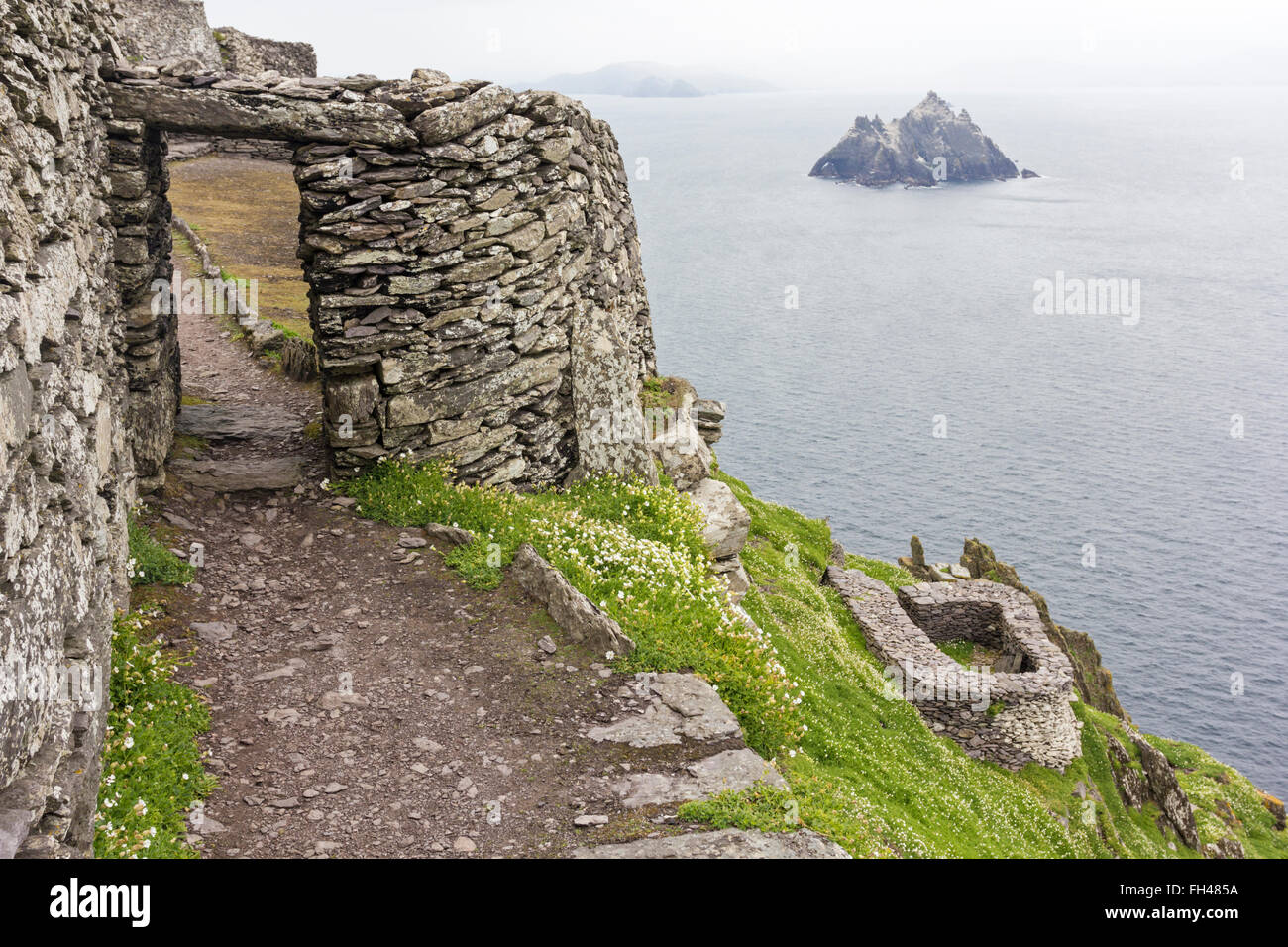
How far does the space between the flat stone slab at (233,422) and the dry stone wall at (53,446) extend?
4410 millimetres

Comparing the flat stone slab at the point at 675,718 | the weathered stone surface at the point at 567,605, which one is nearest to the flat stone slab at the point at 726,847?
the flat stone slab at the point at 675,718

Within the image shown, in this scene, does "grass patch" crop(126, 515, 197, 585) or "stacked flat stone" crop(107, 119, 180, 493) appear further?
"stacked flat stone" crop(107, 119, 180, 493)

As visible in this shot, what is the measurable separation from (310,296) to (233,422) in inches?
163

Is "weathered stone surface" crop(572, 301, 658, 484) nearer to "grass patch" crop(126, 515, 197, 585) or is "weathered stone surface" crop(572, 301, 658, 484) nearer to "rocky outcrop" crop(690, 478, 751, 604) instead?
"rocky outcrop" crop(690, 478, 751, 604)

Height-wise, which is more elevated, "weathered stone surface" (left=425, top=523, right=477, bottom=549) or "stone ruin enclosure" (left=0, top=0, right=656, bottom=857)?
"stone ruin enclosure" (left=0, top=0, right=656, bottom=857)

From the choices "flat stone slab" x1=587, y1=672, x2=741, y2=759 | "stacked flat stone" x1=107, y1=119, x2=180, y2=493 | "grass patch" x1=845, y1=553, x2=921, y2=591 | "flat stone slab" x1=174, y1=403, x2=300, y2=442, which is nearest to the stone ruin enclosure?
"stacked flat stone" x1=107, y1=119, x2=180, y2=493

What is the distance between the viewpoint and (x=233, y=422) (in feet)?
60.2

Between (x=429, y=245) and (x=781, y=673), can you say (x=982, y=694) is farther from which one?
(x=429, y=245)

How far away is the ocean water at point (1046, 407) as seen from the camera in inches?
2825

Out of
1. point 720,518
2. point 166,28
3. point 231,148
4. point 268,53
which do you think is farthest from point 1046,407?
point 720,518

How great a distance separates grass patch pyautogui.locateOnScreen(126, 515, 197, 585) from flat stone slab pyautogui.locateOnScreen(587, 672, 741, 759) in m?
6.19

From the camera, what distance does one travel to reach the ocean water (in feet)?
235

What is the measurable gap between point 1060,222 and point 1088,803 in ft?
544

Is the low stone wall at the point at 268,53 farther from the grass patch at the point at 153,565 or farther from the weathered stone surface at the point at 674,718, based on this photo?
the weathered stone surface at the point at 674,718
